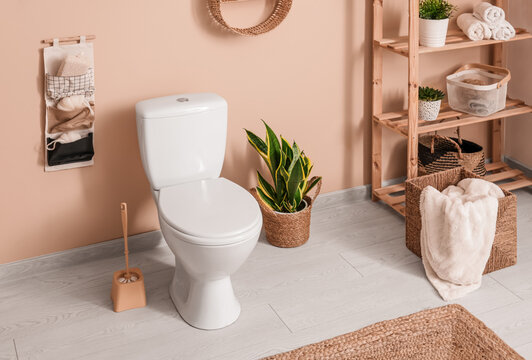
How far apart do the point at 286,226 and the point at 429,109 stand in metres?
0.87

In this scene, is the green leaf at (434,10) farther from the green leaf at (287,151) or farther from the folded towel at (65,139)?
the folded towel at (65,139)

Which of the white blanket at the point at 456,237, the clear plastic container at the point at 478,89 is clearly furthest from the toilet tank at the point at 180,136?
the clear plastic container at the point at 478,89

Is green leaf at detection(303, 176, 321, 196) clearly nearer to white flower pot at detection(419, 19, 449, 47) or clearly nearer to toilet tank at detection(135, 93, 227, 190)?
toilet tank at detection(135, 93, 227, 190)

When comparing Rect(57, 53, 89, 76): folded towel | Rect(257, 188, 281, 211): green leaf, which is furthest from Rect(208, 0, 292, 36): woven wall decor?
Rect(257, 188, 281, 211): green leaf

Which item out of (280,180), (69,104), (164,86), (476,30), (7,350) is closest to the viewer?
(7,350)

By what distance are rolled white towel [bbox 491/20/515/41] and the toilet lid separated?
144cm

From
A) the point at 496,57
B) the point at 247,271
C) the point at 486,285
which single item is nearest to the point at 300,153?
the point at 247,271

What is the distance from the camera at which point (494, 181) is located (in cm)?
345

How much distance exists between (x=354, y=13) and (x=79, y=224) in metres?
1.57

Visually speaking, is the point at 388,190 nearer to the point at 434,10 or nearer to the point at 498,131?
the point at 498,131

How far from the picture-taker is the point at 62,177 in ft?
9.32

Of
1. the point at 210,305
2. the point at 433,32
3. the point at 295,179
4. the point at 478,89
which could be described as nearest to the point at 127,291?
the point at 210,305

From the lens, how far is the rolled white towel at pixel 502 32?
10.2 ft

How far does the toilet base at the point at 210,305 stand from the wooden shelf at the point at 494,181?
1.10m
